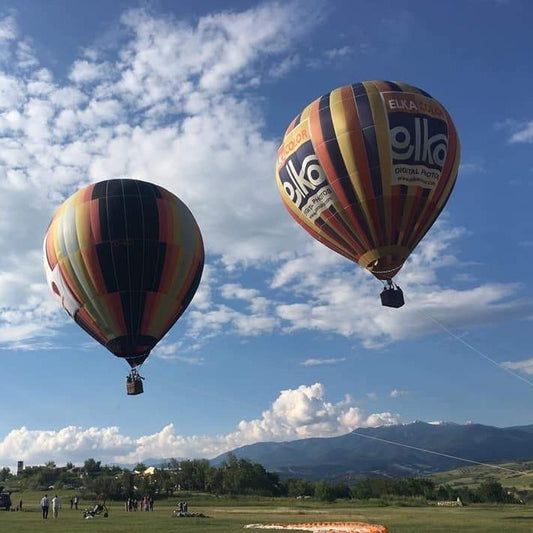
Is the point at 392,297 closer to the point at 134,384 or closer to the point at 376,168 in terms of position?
the point at 376,168

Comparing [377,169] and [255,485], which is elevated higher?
[377,169]

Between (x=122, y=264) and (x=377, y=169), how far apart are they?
1740cm

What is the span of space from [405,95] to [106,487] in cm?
9057

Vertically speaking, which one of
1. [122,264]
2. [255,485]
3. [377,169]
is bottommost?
[255,485]

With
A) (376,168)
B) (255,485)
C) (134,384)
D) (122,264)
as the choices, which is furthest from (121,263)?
(255,485)

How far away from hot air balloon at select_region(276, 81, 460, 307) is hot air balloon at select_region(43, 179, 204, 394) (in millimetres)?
10283

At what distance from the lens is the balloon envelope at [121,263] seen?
41312mm

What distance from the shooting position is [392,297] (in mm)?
38719

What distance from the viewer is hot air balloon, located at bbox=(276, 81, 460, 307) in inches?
1460

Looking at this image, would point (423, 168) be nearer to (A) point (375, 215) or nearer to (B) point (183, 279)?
(A) point (375, 215)

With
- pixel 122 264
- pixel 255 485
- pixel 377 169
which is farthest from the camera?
pixel 255 485

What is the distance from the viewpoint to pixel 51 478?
16375 cm

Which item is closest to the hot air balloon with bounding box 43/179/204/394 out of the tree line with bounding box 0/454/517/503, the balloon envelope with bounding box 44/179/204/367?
the balloon envelope with bounding box 44/179/204/367

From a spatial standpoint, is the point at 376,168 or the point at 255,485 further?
the point at 255,485
